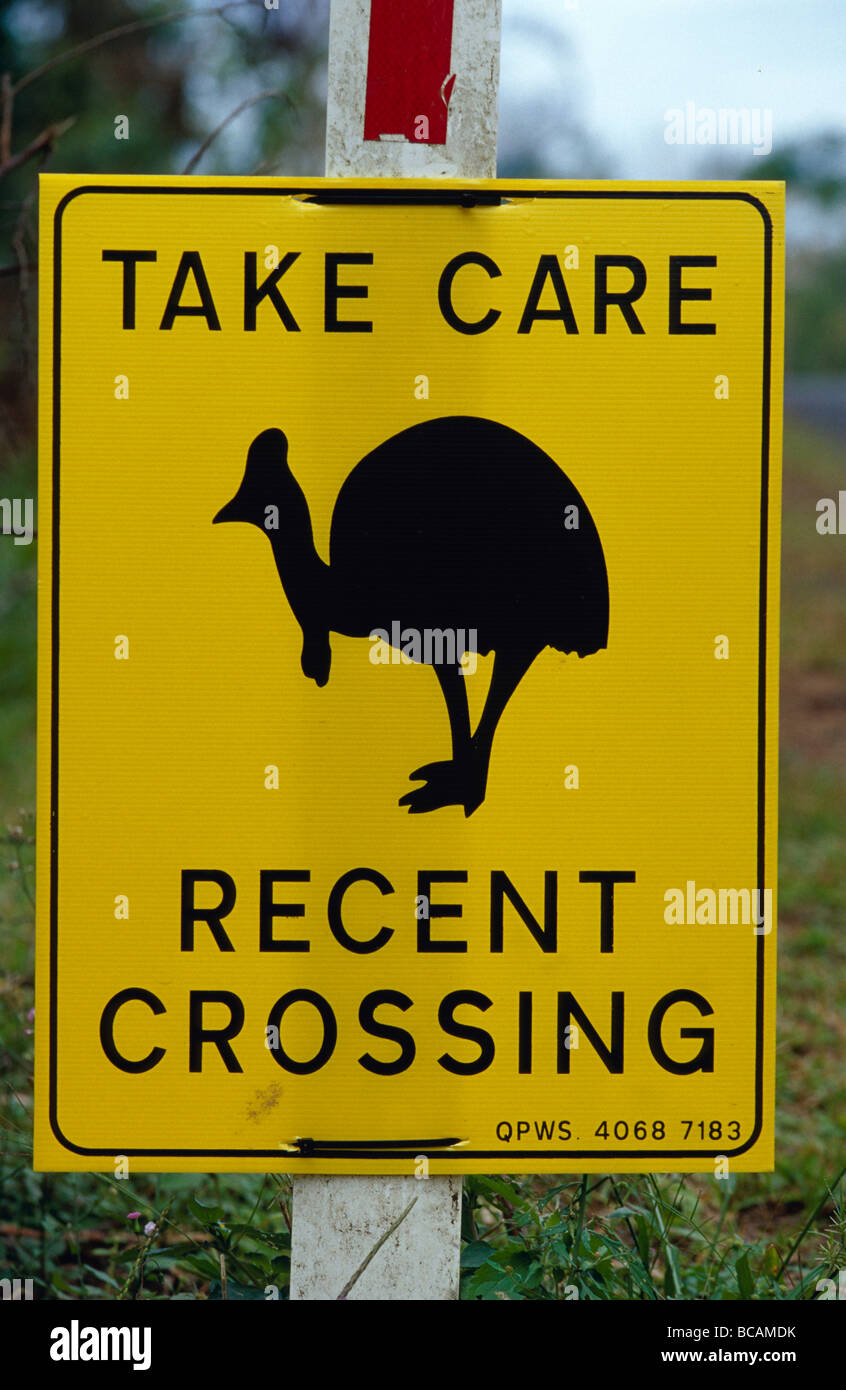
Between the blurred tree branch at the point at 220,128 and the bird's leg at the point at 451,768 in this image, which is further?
the blurred tree branch at the point at 220,128

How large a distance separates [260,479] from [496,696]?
38cm

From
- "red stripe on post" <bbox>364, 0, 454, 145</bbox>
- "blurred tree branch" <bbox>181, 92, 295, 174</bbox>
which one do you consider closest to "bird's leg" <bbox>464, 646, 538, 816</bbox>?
"red stripe on post" <bbox>364, 0, 454, 145</bbox>

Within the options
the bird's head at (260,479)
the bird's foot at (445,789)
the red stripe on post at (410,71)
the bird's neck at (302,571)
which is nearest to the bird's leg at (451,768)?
the bird's foot at (445,789)

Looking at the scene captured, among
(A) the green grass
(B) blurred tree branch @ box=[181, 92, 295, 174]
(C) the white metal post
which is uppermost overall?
(B) blurred tree branch @ box=[181, 92, 295, 174]

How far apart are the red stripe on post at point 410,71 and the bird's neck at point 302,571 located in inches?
18.6


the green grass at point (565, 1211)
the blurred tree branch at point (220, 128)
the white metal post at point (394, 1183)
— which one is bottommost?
the green grass at point (565, 1211)

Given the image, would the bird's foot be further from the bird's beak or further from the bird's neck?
the bird's beak

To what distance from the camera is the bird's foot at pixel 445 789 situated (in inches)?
58.7

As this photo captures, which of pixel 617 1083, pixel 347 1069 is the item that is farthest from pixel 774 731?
pixel 347 1069

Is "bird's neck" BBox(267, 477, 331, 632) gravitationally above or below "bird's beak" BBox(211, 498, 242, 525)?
below

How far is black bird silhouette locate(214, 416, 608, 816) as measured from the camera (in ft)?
4.91

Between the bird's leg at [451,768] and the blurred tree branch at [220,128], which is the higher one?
the blurred tree branch at [220,128]

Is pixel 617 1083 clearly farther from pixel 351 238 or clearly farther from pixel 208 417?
pixel 351 238

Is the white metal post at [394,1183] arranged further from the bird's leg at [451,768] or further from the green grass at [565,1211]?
the bird's leg at [451,768]
